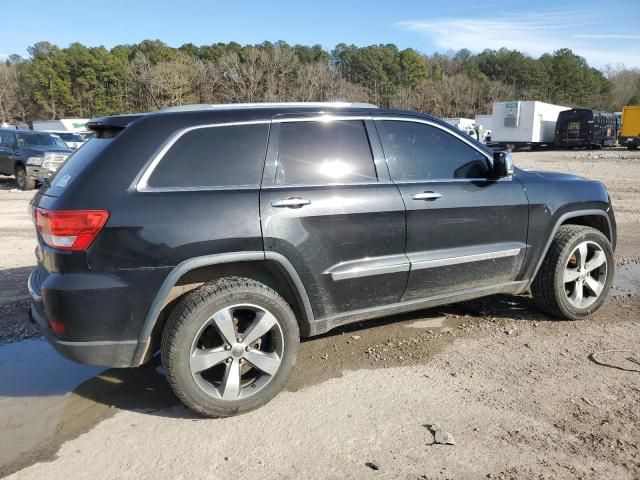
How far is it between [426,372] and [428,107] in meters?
83.0

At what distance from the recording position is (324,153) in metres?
3.47

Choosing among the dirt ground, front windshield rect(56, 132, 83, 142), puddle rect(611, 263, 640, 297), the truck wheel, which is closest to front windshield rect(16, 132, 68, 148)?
front windshield rect(56, 132, 83, 142)

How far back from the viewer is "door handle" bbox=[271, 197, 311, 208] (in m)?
3.16

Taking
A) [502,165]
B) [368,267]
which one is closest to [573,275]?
[502,165]

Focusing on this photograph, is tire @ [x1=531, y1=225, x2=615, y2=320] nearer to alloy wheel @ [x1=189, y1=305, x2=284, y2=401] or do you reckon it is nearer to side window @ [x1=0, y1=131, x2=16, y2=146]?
alloy wheel @ [x1=189, y1=305, x2=284, y2=401]

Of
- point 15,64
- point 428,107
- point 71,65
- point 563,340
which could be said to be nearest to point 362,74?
point 428,107

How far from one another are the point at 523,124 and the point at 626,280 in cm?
3890

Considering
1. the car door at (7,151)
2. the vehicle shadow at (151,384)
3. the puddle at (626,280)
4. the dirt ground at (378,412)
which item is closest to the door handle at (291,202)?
the dirt ground at (378,412)

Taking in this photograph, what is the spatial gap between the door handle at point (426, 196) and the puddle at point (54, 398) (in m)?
2.18

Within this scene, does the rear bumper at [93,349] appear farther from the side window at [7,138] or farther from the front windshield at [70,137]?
the front windshield at [70,137]

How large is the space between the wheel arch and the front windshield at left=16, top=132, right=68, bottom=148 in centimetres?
1629

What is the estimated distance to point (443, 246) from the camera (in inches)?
150

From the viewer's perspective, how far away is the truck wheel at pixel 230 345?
Answer: 9.69 ft

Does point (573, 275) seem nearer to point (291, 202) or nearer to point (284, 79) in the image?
point (291, 202)
